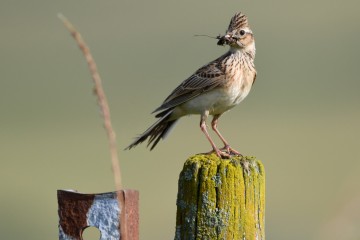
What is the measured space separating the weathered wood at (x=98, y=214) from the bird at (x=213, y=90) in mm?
3251

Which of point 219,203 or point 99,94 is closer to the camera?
point 99,94

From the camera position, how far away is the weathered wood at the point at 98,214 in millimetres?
4273

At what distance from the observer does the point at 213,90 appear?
7879 mm

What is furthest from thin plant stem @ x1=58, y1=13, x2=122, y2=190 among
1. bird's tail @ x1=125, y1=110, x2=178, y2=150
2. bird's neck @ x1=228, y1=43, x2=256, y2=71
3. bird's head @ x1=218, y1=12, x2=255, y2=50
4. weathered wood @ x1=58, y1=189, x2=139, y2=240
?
bird's neck @ x1=228, y1=43, x2=256, y2=71

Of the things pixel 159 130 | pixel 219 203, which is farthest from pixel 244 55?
pixel 219 203

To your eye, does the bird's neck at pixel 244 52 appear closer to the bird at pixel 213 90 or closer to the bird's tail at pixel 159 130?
the bird at pixel 213 90

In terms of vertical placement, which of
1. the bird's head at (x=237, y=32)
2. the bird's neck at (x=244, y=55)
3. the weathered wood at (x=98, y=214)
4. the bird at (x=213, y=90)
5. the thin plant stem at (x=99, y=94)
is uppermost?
the bird's head at (x=237, y=32)

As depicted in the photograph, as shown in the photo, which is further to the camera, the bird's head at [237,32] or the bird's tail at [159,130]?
the bird's head at [237,32]

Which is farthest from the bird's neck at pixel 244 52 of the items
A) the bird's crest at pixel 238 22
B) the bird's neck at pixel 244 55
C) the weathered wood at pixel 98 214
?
the weathered wood at pixel 98 214

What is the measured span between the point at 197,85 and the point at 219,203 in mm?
3196

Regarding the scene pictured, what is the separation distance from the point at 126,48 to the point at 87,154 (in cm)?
1240

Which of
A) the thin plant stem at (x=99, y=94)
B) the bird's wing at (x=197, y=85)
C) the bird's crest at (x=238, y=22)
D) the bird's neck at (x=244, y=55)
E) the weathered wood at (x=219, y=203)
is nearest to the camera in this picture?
the thin plant stem at (x=99, y=94)

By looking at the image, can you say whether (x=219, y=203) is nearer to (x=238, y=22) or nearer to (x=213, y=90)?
(x=213, y=90)

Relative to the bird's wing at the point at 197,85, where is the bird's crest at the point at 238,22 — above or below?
above
